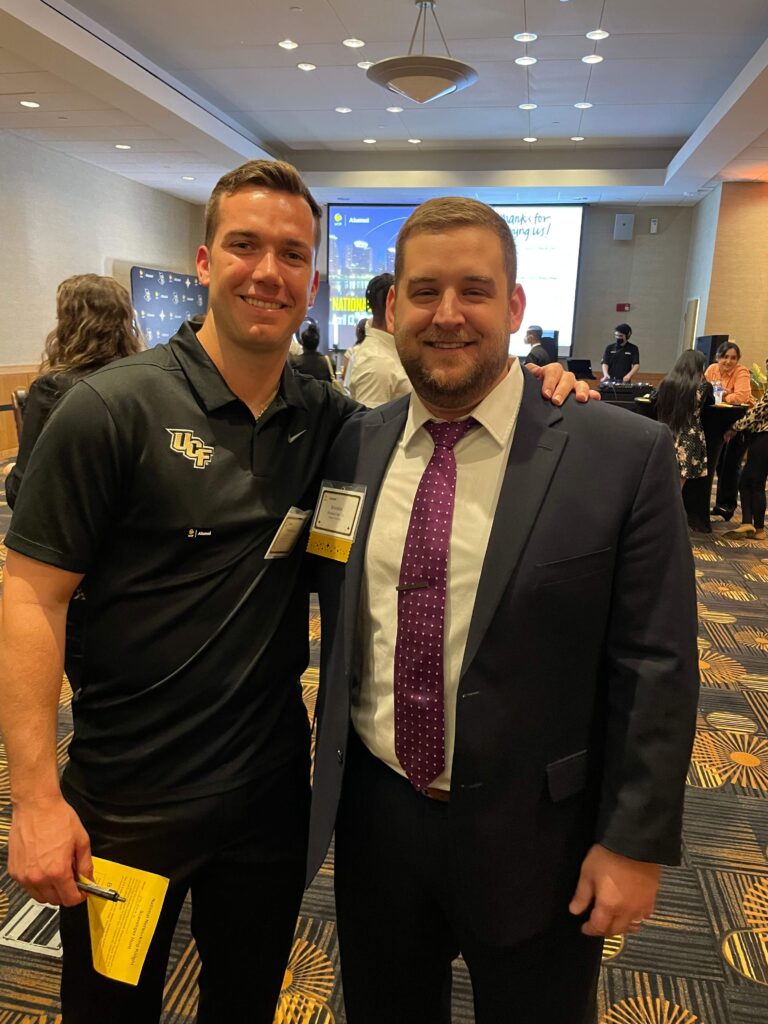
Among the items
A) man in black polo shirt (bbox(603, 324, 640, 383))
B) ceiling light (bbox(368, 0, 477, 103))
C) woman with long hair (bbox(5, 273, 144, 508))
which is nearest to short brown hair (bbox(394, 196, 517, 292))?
woman with long hair (bbox(5, 273, 144, 508))

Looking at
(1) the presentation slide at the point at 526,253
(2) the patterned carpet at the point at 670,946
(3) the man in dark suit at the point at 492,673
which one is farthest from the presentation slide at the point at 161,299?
(3) the man in dark suit at the point at 492,673

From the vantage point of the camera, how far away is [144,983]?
48.0 inches

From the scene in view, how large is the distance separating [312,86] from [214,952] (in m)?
8.20

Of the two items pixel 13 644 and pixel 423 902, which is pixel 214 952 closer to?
pixel 423 902

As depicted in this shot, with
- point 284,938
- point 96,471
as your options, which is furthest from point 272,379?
point 284,938

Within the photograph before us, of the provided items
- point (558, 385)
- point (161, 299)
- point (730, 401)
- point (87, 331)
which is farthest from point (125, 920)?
point (161, 299)

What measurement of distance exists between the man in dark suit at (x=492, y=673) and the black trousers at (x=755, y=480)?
539 centimetres

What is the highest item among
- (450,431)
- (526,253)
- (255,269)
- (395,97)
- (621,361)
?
(395,97)

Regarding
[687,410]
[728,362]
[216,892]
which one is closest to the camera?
[216,892]

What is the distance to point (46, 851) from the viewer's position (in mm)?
1066

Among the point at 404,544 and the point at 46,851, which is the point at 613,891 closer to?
the point at 404,544

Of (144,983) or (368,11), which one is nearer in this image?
(144,983)

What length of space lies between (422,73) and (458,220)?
5116mm

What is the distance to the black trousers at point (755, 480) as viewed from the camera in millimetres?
5844
